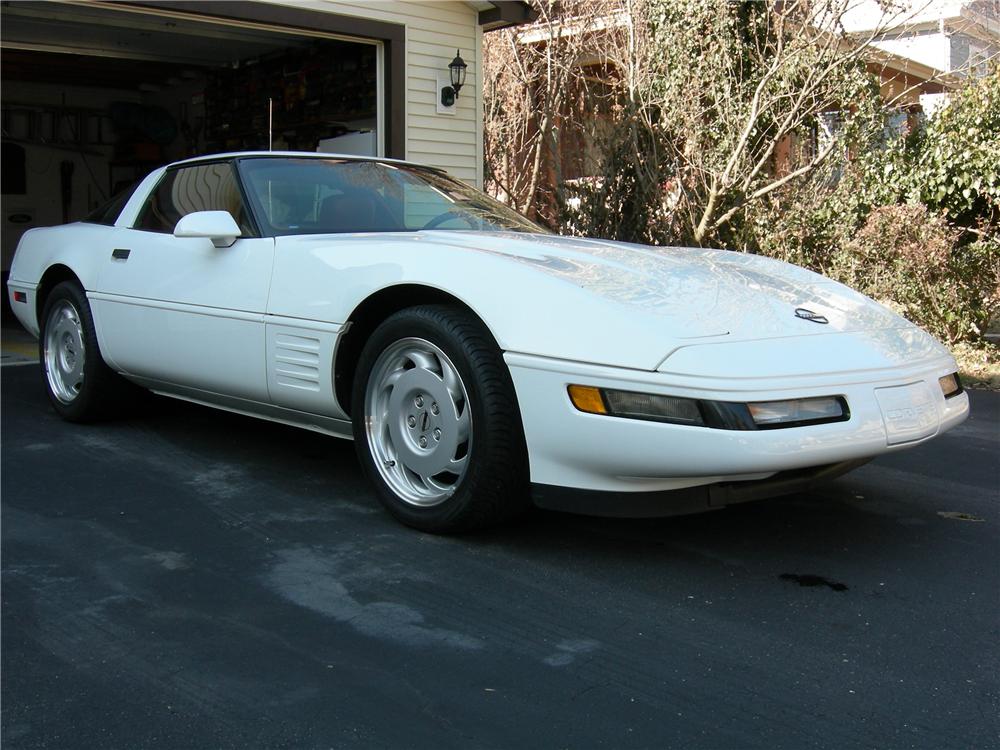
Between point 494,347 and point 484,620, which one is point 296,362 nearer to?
point 494,347

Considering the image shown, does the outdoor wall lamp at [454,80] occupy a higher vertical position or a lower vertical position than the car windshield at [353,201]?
higher

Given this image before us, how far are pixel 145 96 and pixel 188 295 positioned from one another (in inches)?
470

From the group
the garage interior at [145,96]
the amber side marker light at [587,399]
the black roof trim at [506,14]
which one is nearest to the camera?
the amber side marker light at [587,399]

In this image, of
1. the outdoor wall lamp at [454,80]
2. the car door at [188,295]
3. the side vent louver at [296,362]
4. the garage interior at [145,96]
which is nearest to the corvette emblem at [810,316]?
the side vent louver at [296,362]

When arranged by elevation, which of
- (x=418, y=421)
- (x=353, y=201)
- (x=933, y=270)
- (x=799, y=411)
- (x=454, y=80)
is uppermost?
(x=454, y=80)

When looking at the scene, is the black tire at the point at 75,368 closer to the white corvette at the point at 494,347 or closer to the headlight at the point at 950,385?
the white corvette at the point at 494,347

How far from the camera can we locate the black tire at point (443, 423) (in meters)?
3.27

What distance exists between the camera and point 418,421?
3574 mm

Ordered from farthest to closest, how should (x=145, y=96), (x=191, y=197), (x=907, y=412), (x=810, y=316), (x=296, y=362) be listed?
1. (x=145, y=96)
2. (x=191, y=197)
3. (x=296, y=362)
4. (x=810, y=316)
5. (x=907, y=412)

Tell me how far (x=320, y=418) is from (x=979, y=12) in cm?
1324

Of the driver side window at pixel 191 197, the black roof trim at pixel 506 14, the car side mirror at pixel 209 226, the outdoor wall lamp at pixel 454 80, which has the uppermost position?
the black roof trim at pixel 506 14

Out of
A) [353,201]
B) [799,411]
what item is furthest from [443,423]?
[353,201]

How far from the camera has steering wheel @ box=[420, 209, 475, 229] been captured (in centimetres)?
441

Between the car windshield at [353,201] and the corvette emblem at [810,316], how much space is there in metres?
1.48
